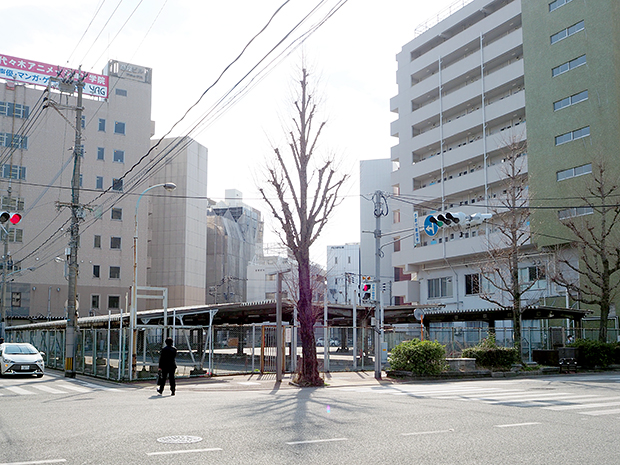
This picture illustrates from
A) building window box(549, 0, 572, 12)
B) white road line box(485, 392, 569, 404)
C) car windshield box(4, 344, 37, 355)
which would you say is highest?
building window box(549, 0, 572, 12)

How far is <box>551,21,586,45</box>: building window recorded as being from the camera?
46750 millimetres

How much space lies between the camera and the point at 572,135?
46031 mm

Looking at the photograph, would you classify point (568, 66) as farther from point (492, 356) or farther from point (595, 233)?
point (492, 356)

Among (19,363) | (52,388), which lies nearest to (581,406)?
(52,388)

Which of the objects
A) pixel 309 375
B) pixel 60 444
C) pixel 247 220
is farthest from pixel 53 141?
pixel 60 444

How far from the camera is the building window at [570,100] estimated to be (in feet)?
150

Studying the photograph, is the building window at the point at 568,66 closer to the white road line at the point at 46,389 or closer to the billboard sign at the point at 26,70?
the white road line at the point at 46,389

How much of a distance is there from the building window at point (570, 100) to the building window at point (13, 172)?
178 feet

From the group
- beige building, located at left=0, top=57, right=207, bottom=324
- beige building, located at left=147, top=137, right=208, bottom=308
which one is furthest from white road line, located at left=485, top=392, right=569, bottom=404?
beige building, located at left=147, top=137, right=208, bottom=308

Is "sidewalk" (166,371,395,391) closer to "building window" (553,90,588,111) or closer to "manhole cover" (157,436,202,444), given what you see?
"manhole cover" (157,436,202,444)

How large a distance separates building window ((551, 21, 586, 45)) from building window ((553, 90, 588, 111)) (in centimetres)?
506

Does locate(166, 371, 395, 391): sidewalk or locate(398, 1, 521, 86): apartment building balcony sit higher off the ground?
locate(398, 1, 521, 86): apartment building balcony

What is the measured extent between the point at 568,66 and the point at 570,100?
286 cm

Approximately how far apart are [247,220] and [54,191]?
124ft
